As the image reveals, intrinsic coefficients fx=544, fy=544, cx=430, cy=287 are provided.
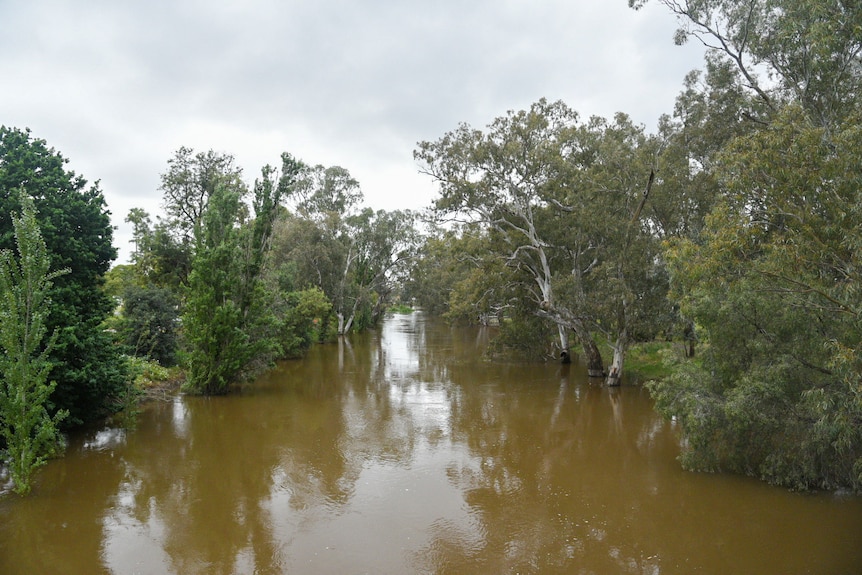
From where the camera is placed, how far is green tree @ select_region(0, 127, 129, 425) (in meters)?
11.2

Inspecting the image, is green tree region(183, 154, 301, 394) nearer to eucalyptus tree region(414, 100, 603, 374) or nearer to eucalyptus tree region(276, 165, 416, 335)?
eucalyptus tree region(414, 100, 603, 374)

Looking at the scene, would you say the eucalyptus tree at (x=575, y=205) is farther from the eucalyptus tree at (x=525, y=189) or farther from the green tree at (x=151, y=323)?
the green tree at (x=151, y=323)

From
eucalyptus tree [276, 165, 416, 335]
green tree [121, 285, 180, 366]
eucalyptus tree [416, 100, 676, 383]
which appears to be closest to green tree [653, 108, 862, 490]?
eucalyptus tree [416, 100, 676, 383]

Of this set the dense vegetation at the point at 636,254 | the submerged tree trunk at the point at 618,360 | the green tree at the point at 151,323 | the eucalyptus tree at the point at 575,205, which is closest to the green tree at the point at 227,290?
the dense vegetation at the point at 636,254

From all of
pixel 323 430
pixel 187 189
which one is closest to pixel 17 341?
pixel 323 430

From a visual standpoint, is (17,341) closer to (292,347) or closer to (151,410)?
(151,410)

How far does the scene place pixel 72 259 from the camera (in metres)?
11.9

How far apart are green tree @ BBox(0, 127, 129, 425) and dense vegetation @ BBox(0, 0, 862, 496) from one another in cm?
5

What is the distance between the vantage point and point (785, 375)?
874 centimetres

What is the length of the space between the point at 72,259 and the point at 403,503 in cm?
893

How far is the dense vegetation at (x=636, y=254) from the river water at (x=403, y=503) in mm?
1281

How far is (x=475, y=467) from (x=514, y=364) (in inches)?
601

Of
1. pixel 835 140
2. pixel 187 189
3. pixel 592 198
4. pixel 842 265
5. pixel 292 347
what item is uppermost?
pixel 187 189

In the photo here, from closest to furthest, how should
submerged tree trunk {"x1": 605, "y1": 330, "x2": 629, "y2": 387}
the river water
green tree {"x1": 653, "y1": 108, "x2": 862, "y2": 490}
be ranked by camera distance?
the river water < green tree {"x1": 653, "y1": 108, "x2": 862, "y2": 490} < submerged tree trunk {"x1": 605, "y1": 330, "x2": 629, "y2": 387}
